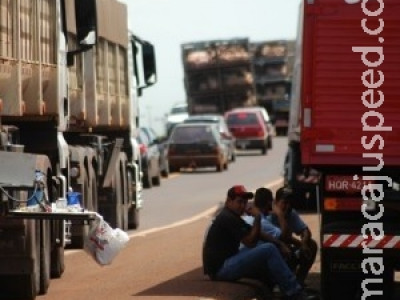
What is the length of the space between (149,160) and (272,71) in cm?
3664

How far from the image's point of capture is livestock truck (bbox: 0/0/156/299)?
1625cm

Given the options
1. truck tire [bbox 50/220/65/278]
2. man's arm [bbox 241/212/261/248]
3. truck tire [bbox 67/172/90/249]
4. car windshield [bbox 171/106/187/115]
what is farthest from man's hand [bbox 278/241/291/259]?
car windshield [bbox 171/106/187/115]

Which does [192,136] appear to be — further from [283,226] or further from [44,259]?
[44,259]

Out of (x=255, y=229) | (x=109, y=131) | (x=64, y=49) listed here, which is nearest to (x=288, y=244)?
(x=255, y=229)

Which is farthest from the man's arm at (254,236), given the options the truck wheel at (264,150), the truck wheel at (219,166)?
the truck wheel at (264,150)

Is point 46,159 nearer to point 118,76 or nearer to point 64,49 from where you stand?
point 64,49

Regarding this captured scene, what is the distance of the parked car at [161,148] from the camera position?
43.7 m

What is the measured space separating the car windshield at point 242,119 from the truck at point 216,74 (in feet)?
16.4

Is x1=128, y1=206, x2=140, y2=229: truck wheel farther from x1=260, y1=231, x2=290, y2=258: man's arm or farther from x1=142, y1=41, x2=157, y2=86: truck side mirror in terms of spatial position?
x1=260, y1=231, x2=290, y2=258: man's arm

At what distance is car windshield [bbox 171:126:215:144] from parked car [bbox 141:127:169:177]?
0.85 m

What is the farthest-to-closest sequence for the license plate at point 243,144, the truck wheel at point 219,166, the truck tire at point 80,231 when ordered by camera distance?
1. the license plate at point 243,144
2. the truck wheel at point 219,166
3. the truck tire at point 80,231

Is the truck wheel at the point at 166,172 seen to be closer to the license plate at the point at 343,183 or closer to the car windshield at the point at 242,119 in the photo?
the car windshield at the point at 242,119

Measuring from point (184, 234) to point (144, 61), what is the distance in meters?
3.83

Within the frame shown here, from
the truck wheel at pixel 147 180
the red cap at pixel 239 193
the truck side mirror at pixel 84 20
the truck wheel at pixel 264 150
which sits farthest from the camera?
the truck wheel at pixel 264 150
